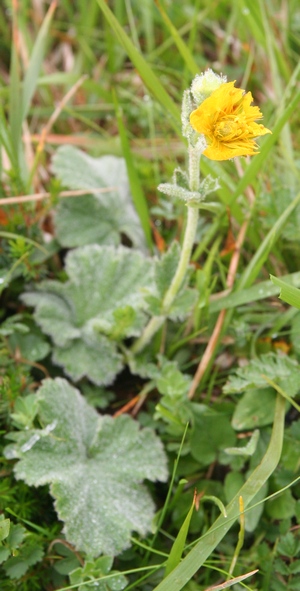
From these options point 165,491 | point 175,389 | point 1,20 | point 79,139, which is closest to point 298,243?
point 175,389

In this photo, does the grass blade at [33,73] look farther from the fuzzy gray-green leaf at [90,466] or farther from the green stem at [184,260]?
the fuzzy gray-green leaf at [90,466]

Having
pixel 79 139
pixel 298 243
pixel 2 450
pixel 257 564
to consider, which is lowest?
pixel 257 564

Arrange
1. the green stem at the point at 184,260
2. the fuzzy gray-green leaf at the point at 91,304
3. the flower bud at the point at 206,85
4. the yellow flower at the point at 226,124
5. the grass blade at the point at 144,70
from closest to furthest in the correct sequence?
the yellow flower at the point at 226,124, the flower bud at the point at 206,85, the green stem at the point at 184,260, the grass blade at the point at 144,70, the fuzzy gray-green leaf at the point at 91,304

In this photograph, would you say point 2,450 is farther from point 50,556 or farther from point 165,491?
point 165,491

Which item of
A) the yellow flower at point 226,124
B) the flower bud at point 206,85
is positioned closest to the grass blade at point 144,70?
the flower bud at point 206,85

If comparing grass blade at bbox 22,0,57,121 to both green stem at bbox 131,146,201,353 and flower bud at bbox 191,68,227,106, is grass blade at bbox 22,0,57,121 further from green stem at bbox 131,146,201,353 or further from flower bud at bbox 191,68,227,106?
flower bud at bbox 191,68,227,106

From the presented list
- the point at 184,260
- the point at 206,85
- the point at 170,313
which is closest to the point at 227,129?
the point at 206,85
